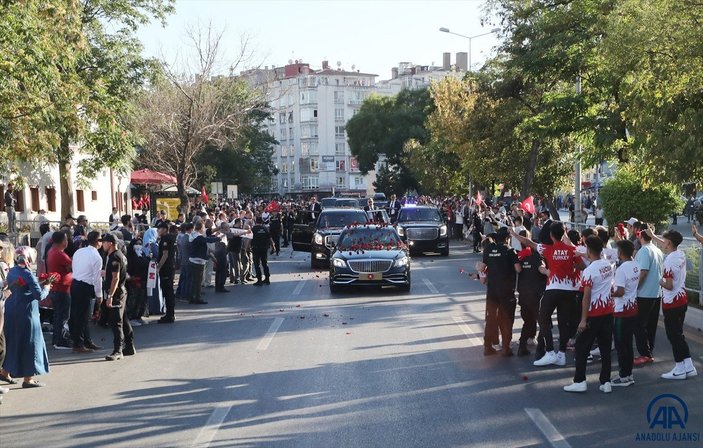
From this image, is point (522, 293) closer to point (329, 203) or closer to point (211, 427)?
point (211, 427)

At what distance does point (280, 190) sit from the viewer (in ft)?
485

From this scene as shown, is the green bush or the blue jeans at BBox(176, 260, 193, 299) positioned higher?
the green bush

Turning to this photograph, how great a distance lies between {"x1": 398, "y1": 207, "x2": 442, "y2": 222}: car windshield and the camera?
32.8 metres

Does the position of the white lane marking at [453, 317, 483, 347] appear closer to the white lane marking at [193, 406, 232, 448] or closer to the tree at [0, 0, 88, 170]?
the white lane marking at [193, 406, 232, 448]

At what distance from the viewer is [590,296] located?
A: 961cm

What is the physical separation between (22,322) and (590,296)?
6582 mm

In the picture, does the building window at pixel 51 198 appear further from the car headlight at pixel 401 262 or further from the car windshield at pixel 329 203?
the car headlight at pixel 401 262

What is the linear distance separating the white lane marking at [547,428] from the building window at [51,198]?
37.5 meters

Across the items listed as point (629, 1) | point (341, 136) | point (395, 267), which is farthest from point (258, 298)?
point (341, 136)

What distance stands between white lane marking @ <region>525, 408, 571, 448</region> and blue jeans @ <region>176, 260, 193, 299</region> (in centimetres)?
1175

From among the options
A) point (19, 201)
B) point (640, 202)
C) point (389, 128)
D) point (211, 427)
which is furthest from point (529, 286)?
point (389, 128)

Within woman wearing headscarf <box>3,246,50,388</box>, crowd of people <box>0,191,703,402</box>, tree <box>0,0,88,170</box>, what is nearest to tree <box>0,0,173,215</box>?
tree <box>0,0,88,170</box>

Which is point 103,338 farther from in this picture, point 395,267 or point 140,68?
point 140,68

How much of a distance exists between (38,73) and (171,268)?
5430 mm
